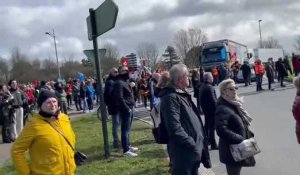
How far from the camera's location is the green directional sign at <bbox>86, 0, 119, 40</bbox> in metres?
8.59

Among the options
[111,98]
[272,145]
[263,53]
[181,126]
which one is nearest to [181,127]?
[181,126]

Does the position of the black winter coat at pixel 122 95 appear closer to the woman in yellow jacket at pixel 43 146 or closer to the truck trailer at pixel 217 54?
the woman in yellow jacket at pixel 43 146

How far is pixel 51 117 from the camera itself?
4902mm

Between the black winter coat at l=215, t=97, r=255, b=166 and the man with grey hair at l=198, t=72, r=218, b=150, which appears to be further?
the man with grey hair at l=198, t=72, r=218, b=150

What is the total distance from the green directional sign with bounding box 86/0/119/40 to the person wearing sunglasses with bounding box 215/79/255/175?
328cm

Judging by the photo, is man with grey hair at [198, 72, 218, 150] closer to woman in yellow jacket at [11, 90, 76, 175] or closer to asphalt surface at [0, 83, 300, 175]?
asphalt surface at [0, 83, 300, 175]

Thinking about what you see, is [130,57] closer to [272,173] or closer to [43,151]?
[272,173]

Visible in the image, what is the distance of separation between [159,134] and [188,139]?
623 mm

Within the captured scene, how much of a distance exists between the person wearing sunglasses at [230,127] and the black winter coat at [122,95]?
14.3 ft

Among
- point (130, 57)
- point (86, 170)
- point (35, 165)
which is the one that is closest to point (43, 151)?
point (35, 165)

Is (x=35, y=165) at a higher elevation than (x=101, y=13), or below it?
below

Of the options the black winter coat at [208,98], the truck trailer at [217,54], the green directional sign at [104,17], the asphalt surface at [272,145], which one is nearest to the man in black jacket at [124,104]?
the green directional sign at [104,17]

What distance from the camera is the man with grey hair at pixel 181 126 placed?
16.7ft

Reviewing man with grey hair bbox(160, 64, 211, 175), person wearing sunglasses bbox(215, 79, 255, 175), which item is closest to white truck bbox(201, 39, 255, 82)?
person wearing sunglasses bbox(215, 79, 255, 175)
